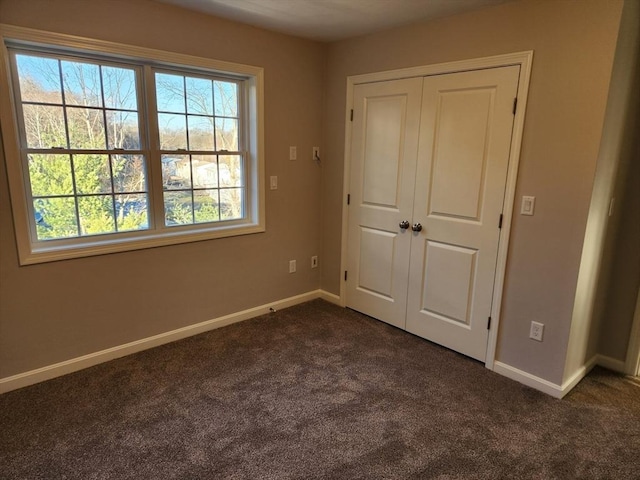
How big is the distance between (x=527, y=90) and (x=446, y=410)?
1.92 metres

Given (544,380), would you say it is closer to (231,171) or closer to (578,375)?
(578,375)

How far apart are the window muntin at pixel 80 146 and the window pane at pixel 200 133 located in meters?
0.38

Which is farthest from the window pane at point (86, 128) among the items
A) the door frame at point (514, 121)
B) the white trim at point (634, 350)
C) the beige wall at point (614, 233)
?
the white trim at point (634, 350)

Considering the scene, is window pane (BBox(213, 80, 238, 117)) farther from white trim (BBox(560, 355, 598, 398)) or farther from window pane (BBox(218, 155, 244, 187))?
white trim (BBox(560, 355, 598, 398))

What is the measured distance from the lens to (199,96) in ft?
9.61

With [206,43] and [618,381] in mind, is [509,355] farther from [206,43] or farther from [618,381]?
[206,43]

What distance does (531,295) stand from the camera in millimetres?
2441

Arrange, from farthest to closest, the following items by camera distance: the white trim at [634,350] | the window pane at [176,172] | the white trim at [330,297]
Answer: the white trim at [330,297] < the window pane at [176,172] < the white trim at [634,350]

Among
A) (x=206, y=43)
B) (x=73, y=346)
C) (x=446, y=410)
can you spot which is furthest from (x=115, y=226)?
(x=446, y=410)

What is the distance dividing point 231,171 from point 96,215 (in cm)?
105

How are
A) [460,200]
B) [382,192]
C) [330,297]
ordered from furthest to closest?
[330,297], [382,192], [460,200]

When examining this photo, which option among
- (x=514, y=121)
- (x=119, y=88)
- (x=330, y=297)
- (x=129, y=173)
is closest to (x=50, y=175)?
(x=129, y=173)

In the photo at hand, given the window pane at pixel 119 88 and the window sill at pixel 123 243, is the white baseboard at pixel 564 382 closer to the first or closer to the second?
the window sill at pixel 123 243

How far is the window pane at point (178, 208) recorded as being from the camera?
2.89 m
